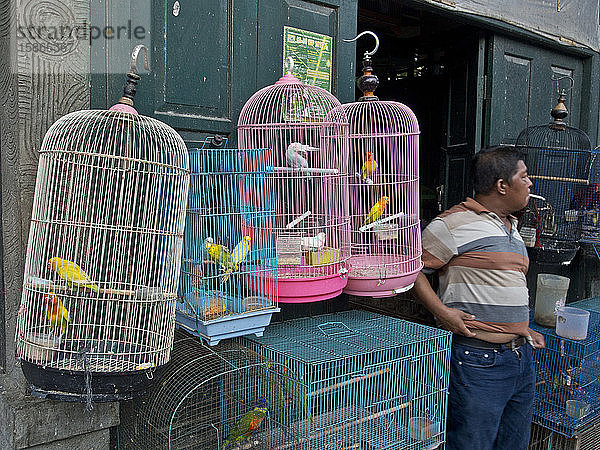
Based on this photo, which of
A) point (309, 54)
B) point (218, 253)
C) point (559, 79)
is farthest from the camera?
point (559, 79)

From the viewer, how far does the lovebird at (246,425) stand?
2143 mm

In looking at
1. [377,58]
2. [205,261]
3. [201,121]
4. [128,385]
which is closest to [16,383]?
[128,385]

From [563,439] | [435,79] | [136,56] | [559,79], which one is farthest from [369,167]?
[559,79]

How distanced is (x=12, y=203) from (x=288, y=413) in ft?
4.36

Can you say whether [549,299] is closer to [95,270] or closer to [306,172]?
[306,172]

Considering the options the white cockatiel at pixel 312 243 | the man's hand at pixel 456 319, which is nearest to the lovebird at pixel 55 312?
the white cockatiel at pixel 312 243

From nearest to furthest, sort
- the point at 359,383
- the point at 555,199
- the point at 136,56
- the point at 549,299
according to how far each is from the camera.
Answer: the point at 136,56 → the point at 359,383 → the point at 549,299 → the point at 555,199

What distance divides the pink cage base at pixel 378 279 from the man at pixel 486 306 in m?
0.21

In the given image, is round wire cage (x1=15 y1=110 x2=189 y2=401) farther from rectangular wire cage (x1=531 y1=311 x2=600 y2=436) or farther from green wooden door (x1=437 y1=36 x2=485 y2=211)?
green wooden door (x1=437 y1=36 x2=485 y2=211)

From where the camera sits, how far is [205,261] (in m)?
2.03

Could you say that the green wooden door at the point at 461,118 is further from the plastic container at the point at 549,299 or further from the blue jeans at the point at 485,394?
the blue jeans at the point at 485,394

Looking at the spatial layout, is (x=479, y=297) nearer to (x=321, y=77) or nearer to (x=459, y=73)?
(x=321, y=77)

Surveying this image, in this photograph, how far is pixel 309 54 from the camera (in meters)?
2.74

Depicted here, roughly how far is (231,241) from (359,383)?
797 millimetres
